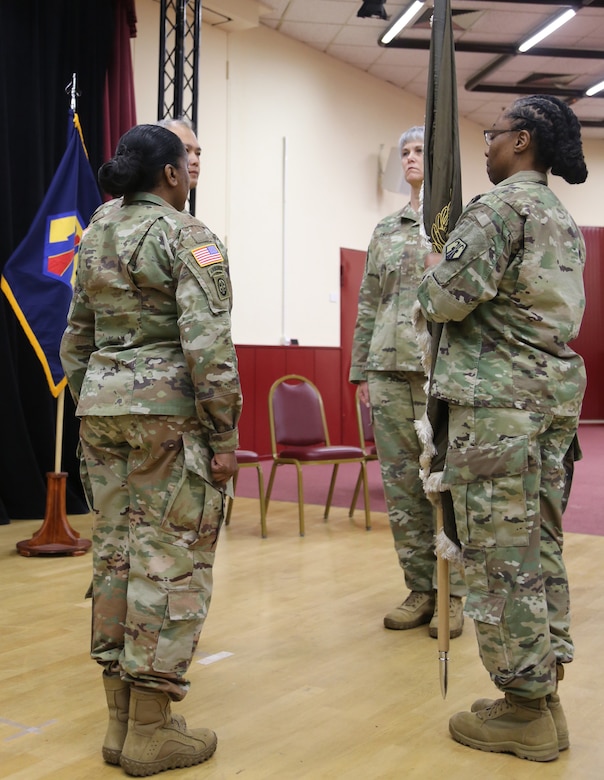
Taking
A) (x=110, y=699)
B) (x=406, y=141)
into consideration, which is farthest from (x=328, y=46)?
(x=110, y=699)

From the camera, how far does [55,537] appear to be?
14.3 ft

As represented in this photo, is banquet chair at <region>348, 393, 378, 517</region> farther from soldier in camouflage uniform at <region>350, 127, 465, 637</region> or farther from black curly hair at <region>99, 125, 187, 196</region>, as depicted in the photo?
black curly hair at <region>99, 125, 187, 196</region>

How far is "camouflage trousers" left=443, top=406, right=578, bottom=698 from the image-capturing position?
195 centimetres

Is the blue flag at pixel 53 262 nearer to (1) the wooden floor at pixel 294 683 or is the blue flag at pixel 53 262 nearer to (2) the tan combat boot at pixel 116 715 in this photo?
(1) the wooden floor at pixel 294 683

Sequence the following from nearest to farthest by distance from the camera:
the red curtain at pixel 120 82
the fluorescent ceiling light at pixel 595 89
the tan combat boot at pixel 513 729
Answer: the tan combat boot at pixel 513 729
the red curtain at pixel 120 82
the fluorescent ceiling light at pixel 595 89

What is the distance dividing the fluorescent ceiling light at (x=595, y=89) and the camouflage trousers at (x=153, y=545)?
376 inches

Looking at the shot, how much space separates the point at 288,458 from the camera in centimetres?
504

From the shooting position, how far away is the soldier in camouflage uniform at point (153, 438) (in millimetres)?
1882

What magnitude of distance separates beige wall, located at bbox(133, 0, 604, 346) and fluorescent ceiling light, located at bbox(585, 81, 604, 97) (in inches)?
87.4

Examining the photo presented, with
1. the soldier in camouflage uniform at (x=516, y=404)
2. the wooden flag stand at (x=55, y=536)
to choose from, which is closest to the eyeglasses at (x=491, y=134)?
the soldier in camouflage uniform at (x=516, y=404)

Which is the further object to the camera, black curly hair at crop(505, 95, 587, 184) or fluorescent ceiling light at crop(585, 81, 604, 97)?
fluorescent ceiling light at crop(585, 81, 604, 97)

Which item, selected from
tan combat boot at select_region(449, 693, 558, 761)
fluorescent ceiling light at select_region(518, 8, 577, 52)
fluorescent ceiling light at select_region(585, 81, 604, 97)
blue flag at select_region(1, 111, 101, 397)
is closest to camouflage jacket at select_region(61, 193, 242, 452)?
tan combat boot at select_region(449, 693, 558, 761)

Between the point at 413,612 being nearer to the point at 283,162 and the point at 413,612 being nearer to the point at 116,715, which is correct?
the point at 116,715

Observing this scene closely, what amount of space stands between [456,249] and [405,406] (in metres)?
1.19
